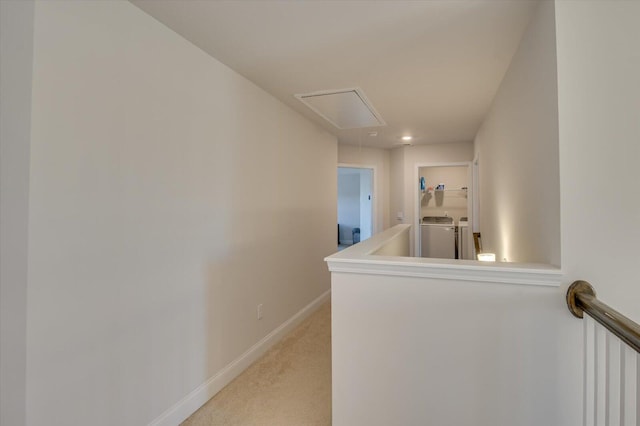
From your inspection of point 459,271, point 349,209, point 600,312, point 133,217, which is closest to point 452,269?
point 459,271

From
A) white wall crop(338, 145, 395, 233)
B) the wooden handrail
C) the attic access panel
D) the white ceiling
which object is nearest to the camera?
the wooden handrail

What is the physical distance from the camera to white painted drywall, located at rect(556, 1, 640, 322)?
1221 mm

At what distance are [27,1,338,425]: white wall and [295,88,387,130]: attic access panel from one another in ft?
1.94

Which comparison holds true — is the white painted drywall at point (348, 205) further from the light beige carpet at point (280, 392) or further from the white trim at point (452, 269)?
the white trim at point (452, 269)

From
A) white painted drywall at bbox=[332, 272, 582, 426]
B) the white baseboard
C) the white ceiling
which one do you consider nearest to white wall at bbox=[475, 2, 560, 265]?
the white ceiling

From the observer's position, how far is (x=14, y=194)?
1131 mm

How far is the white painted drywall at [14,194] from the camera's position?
1120 mm

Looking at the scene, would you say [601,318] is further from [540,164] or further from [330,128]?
[330,128]

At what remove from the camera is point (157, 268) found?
5.46 feet

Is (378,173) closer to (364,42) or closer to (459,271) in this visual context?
(364,42)

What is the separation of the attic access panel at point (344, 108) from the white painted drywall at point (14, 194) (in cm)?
190

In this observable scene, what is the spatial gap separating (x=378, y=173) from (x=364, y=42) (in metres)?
3.62

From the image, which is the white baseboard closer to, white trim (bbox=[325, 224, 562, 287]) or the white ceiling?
white trim (bbox=[325, 224, 562, 287])

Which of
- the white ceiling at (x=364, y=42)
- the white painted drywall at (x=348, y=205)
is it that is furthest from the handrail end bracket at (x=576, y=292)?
the white painted drywall at (x=348, y=205)
